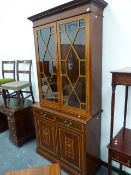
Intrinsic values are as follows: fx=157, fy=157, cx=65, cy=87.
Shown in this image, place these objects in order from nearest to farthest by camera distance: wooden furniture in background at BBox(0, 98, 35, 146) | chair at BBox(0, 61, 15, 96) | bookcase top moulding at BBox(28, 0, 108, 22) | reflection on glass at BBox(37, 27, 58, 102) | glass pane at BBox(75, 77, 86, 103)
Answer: bookcase top moulding at BBox(28, 0, 108, 22), glass pane at BBox(75, 77, 86, 103), reflection on glass at BBox(37, 27, 58, 102), wooden furniture in background at BBox(0, 98, 35, 146), chair at BBox(0, 61, 15, 96)

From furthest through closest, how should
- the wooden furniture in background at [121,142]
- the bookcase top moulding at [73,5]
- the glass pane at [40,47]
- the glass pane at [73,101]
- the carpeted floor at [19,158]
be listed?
the carpeted floor at [19,158] < the glass pane at [40,47] < the glass pane at [73,101] < the bookcase top moulding at [73,5] < the wooden furniture in background at [121,142]

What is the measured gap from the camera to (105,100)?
184cm

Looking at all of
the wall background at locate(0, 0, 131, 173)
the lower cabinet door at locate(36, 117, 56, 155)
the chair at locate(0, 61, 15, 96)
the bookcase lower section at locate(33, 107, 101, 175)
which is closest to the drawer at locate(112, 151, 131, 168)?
the bookcase lower section at locate(33, 107, 101, 175)

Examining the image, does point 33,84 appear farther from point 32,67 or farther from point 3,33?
point 3,33

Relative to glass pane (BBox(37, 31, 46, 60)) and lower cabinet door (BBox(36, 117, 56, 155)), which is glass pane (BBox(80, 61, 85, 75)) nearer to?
glass pane (BBox(37, 31, 46, 60))

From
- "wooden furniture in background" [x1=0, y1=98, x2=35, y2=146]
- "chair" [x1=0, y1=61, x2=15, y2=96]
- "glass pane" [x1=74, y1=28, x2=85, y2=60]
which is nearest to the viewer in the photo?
"glass pane" [x1=74, y1=28, x2=85, y2=60]

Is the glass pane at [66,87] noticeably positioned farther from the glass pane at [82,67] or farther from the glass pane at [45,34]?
the glass pane at [45,34]

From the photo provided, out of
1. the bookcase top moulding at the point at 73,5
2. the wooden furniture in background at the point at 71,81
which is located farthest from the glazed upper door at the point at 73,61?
the bookcase top moulding at the point at 73,5

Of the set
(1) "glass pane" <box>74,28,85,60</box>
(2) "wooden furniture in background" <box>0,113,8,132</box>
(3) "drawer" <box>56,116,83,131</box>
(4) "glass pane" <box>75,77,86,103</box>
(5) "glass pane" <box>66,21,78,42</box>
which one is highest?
(5) "glass pane" <box>66,21,78,42</box>

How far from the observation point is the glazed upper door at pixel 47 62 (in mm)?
1843

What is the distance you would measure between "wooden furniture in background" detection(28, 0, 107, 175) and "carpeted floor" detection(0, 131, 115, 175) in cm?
20

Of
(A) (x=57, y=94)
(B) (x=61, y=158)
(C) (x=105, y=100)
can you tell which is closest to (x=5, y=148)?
(B) (x=61, y=158)

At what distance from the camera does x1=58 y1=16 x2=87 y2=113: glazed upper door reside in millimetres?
1559

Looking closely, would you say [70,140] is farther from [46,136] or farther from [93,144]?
[46,136]
